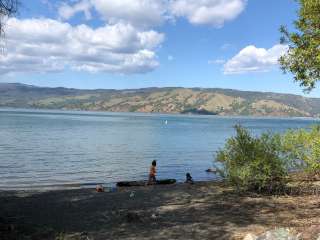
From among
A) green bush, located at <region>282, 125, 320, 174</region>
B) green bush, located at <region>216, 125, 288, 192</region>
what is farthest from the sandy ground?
green bush, located at <region>282, 125, 320, 174</region>

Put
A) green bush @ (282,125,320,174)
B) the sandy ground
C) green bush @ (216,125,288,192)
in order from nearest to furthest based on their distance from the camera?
the sandy ground
green bush @ (282,125,320,174)
green bush @ (216,125,288,192)

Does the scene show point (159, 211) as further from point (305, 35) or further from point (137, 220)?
point (305, 35)

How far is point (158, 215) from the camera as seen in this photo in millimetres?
16422

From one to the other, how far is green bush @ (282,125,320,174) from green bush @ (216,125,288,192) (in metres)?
0.78

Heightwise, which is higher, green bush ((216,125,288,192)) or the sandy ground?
green bush ((216,125,288,192))

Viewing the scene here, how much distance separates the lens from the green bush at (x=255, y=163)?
19.7 meters

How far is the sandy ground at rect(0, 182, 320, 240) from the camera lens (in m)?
13.6

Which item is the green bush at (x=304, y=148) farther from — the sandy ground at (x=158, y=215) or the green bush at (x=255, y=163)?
the sandy ground at (x=158, y=215)

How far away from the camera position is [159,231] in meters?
13.8

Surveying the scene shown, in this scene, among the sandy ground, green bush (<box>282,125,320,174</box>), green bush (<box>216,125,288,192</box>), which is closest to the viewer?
the sandy ground

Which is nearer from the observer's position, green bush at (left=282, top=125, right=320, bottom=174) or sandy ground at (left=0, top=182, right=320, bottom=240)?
sandy ground at (left=0, top=182, right=320, bottom=240)

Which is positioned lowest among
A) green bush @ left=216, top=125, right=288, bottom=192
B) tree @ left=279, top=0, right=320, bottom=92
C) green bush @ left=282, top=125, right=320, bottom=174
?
green bush @ left=216, top=125, right=288, bottom=192

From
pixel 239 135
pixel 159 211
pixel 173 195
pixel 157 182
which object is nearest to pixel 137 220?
pixel 159 211

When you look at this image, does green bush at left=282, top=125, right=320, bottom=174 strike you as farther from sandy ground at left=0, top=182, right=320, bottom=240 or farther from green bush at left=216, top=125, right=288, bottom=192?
sandy ground at left=0, top=182, right=320, bottom=240
